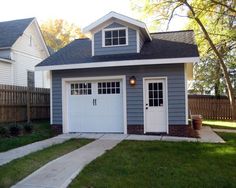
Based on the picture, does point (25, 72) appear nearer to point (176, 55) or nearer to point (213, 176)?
point (176, 55)

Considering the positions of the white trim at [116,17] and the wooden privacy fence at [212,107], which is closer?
the white trim at [116,17]

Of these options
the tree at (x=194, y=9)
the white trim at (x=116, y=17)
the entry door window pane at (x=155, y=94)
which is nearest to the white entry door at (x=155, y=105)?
the entry door window pane at (x=155, y=94)

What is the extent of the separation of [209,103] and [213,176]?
52.5 ft

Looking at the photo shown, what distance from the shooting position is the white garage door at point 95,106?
491 inches

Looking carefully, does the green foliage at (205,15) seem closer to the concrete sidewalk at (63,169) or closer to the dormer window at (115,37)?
the dormer window at (115,37)

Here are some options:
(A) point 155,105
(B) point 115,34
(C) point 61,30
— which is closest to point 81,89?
(B) point 115,34

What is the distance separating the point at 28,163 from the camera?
700cm

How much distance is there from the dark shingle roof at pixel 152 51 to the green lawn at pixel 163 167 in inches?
155

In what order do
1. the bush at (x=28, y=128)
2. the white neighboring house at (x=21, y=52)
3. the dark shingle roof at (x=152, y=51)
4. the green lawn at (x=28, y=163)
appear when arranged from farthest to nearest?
the white neighboring house at (x=21, y=52), the bush at (x=28, y=128), the dark shingle roof at (x=152, y=51), the green lawn at (x=28, y=163)

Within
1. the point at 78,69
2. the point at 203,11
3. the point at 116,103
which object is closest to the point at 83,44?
the point at 78,69

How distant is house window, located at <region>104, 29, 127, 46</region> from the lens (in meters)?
12.8

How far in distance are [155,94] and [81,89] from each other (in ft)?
10.3

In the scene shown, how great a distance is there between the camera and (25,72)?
2147cm

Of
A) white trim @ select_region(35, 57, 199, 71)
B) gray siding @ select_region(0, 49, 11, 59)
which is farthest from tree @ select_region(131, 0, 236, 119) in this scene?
gray siding @ select_region(0, 49, 11, 59)
